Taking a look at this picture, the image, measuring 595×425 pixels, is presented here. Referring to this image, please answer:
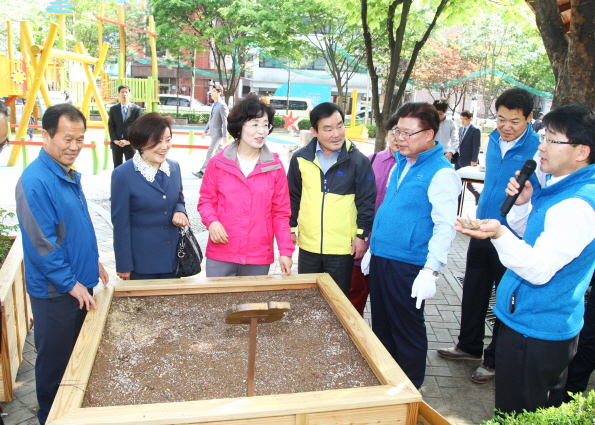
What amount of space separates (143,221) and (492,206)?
2.21 m

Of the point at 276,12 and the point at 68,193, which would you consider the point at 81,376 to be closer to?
the point at 68,193

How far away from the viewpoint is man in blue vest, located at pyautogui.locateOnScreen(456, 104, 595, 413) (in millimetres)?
1841

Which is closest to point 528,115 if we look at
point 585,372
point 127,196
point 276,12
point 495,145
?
point 495,145

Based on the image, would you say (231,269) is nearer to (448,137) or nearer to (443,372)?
(443,372)

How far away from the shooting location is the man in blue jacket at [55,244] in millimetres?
2301

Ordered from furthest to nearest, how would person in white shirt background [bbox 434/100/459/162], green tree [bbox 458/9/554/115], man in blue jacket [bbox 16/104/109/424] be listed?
green tree [bbox 458/9/554/115] < person in white shirt background [bbox 434/100/459/162] < man in blue jacket [bbox 16/104/109/424]

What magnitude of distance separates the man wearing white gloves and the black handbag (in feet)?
3.60

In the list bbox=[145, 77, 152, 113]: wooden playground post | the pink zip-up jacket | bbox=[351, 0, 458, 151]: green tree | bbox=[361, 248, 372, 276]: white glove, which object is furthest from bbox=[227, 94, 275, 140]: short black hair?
bbox=[145, 77, 152, 113]: wooden playground post

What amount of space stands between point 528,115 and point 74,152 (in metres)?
2.76

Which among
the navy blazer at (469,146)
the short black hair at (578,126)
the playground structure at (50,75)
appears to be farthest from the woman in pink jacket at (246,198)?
the playground structure at (50,75)

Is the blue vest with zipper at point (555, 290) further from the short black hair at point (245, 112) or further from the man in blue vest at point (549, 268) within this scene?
the short black hair at point (245, 112)

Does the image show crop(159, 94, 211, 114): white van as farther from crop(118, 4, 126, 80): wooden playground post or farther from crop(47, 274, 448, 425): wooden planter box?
crop(47, 274, 448, 425): wooden planter box

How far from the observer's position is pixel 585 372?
2.91m

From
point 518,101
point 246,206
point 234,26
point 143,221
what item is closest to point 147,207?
point 143,221
